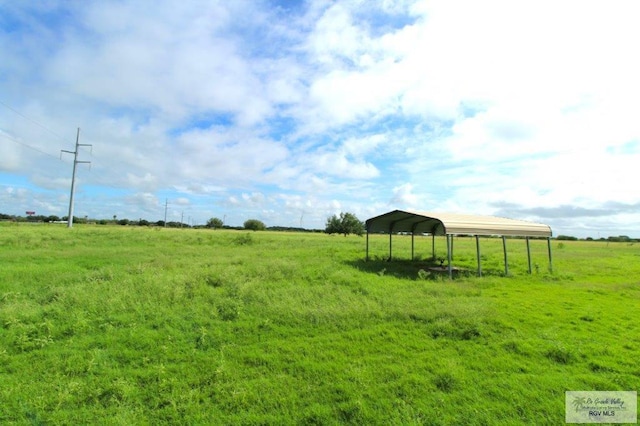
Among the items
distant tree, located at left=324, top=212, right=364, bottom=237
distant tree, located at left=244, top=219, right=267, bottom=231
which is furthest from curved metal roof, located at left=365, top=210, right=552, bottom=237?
distant tree, located at left=244, top=219, right=267, bottom=231

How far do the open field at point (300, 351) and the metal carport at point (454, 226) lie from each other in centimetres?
326

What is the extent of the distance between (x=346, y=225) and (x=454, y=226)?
5774cm

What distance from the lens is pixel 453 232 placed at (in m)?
13.0

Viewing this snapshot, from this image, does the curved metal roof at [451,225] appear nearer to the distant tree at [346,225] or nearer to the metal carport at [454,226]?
the metal carport at [454,226]

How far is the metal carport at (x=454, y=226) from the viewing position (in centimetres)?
1339

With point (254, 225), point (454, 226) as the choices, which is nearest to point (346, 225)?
point (254, 225)

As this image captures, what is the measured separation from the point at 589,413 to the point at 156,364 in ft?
20.4

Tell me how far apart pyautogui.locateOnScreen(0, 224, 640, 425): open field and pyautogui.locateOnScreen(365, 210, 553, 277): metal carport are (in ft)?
10.7

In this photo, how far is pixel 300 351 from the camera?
5809mm

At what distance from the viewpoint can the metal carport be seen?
13391 mm

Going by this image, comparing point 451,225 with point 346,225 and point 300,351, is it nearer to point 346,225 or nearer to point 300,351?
point 300,351

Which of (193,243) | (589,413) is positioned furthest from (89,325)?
(193,243)

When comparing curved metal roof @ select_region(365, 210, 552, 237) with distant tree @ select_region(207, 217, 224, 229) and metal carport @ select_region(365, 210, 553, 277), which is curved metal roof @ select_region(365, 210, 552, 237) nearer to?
metal carport @ select_region(365, 210, 553, 277)

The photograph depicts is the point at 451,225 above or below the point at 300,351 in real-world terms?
above
